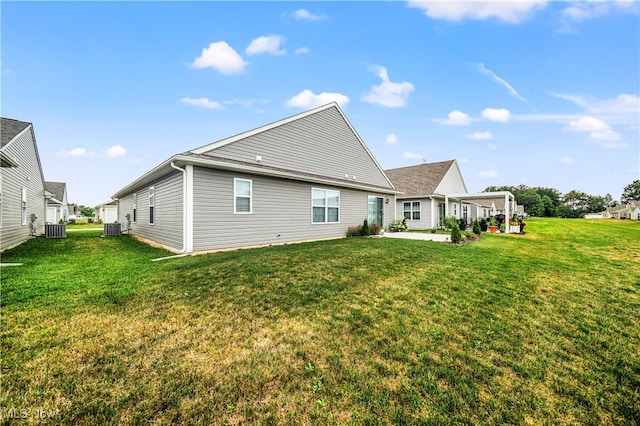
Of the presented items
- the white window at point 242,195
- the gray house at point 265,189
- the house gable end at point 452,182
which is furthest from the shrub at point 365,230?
the house gable end at point 452,182

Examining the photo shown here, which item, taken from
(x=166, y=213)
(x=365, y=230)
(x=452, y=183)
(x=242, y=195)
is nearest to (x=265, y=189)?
(x=242, y=195)

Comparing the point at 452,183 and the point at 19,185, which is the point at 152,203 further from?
the point at 452,183

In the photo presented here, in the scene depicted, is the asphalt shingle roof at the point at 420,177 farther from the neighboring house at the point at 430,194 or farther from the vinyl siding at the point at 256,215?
the vinyl siding at the point at 256,215

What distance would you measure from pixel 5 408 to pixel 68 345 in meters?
0.99

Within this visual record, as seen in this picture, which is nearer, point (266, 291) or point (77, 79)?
point (266, 291)

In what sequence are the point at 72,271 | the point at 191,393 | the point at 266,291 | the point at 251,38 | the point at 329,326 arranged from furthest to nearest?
the point at 251,38, the point at 72,271, the point at 266,291, the point at 329,326, the point at 191,393

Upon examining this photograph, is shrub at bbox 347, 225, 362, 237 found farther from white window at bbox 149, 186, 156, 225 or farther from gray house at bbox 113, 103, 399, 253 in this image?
white window at bbox 149, 186, 156, 225

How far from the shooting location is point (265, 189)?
10.7 m

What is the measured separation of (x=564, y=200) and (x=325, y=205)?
10647 centimetres

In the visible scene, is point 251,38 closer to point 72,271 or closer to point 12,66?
point 12,66

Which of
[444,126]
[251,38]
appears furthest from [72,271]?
[444,126]

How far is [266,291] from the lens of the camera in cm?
485

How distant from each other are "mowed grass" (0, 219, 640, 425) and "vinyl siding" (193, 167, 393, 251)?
320 cm

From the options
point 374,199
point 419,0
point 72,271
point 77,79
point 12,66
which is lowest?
point 72,271
